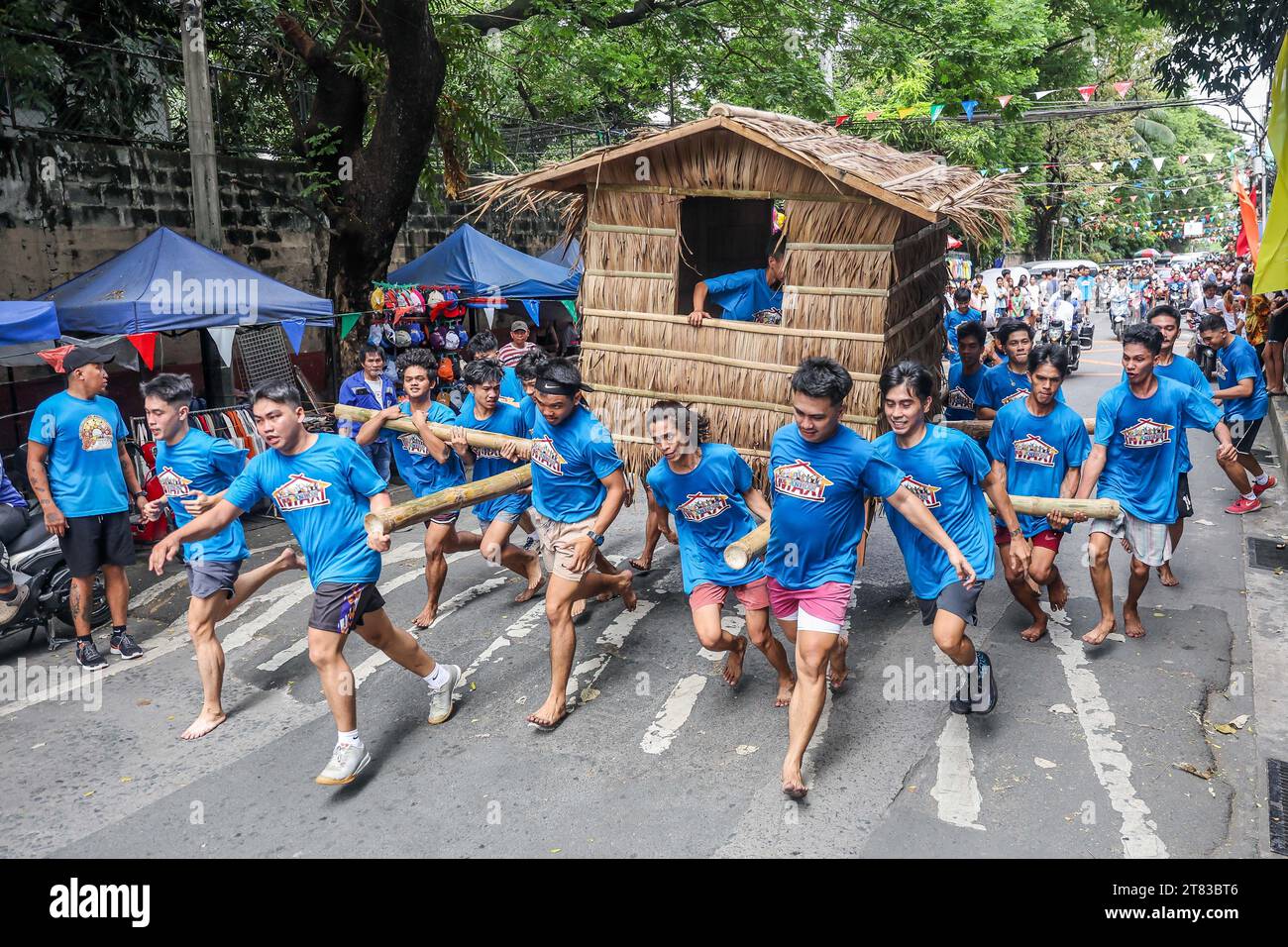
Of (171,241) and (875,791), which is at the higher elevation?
(171,241)

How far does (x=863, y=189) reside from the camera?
5805 mm

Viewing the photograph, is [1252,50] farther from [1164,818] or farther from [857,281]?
[1164,818]

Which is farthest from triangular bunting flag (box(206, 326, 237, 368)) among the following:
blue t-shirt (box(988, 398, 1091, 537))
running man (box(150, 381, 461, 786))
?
blue t-shirt (box(988, 398, 1091, 537))

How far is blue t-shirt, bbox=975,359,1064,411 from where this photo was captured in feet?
26.3

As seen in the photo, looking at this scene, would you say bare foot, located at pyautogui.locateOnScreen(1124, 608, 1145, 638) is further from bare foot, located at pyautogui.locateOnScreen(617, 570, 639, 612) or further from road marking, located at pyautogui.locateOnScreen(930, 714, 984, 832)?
bare foot, located at pyautogui.locateOnScreen(617, 570, 639, 612)

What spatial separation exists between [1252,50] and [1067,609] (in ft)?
26.8

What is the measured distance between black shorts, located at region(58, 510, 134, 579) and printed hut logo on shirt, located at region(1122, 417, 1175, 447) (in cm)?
624

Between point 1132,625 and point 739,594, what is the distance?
272 cm

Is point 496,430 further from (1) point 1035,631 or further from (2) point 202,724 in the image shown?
(1) point 1035,631

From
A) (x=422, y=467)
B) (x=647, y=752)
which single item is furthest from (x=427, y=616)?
(x=647, y=752)

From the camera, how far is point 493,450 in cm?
700

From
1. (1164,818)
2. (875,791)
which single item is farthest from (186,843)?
(1164,818)

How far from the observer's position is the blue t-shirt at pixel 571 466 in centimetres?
580

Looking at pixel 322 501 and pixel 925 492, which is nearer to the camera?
pixel 322 501
